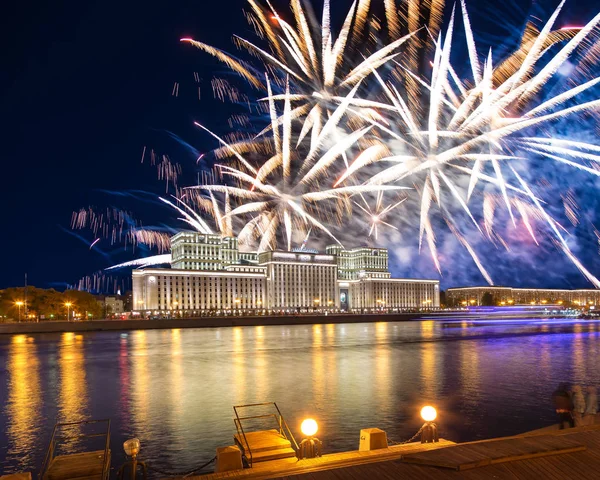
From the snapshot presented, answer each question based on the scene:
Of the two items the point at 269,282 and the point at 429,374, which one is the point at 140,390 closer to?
the point at 429,374

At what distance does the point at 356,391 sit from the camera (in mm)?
21875

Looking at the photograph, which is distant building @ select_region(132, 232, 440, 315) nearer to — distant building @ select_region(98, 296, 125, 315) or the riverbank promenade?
distant building @ select_region(98, 296, 125, 315)

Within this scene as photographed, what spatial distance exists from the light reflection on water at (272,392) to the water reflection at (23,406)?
0.20 ft

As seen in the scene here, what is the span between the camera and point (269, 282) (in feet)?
501

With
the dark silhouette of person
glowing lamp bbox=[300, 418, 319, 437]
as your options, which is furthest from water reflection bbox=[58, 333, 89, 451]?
the dark silhouette of person

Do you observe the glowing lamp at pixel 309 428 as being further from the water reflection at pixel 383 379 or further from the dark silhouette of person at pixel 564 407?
the water reflection at pixel 383 379

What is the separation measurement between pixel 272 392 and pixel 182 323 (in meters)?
76.0

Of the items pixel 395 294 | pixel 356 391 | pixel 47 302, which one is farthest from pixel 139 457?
pixel 395 294

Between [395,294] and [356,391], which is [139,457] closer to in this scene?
[356,391]

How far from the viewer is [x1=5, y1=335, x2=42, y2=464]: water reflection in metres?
14.8

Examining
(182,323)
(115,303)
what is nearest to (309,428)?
(182,323)

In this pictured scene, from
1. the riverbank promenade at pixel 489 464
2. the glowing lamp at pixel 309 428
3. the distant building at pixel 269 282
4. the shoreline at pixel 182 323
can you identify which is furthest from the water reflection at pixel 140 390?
the distant building at pixel 269 282

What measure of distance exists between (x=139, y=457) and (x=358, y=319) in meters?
97.7

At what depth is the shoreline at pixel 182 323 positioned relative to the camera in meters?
78.3
